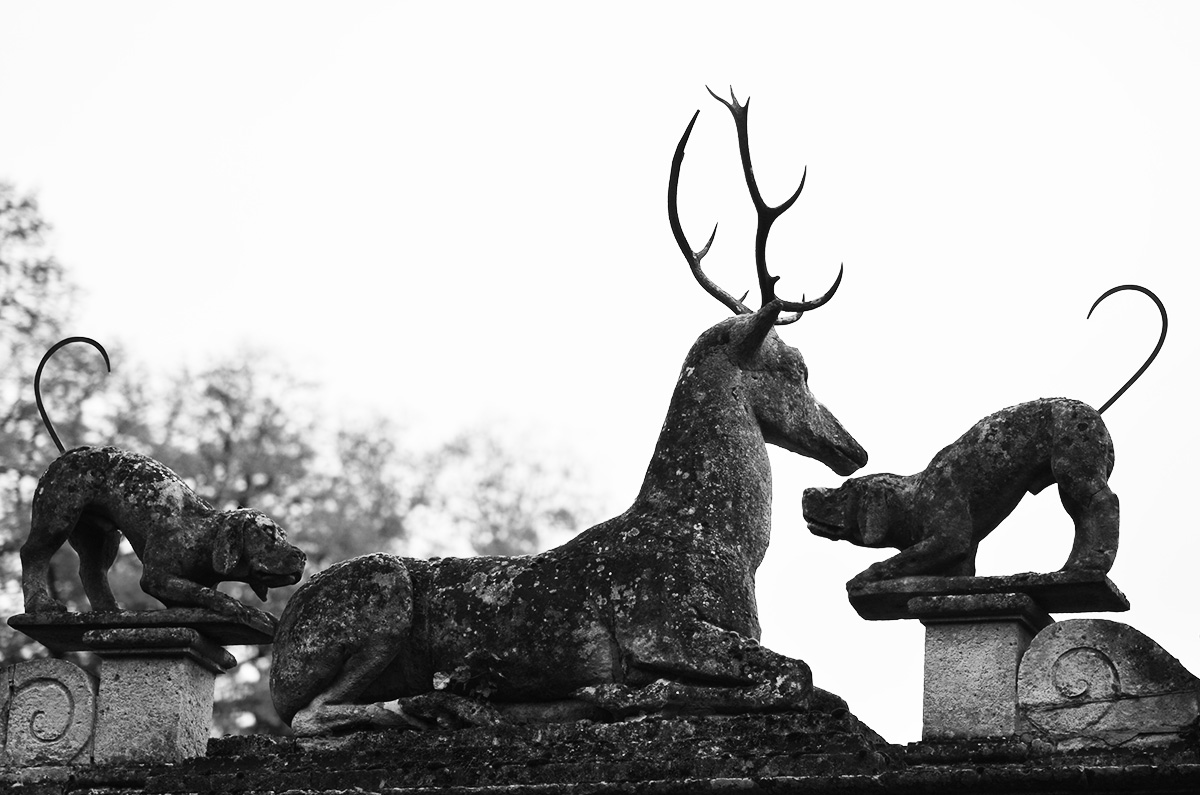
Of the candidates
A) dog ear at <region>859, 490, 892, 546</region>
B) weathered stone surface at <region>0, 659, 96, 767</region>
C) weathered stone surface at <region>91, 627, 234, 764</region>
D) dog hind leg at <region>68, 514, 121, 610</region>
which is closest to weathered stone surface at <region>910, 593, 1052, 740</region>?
dog ear at <region>859, 490, 892, 546</region>

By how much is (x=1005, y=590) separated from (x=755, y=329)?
193 cm

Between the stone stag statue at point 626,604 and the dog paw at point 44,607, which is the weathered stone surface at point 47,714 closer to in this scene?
the dog paw at point 44,607

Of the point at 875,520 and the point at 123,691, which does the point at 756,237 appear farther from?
the point at 123,691

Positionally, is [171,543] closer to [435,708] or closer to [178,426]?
[435,708]

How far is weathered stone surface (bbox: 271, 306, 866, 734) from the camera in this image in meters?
10.2

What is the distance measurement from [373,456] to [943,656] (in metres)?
15.2

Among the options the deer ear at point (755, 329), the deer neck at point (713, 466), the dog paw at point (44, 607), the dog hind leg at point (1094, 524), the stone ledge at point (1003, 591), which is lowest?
the stone ledge at point (1003, 591)

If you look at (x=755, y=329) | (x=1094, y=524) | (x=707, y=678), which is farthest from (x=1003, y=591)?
(x=755, y=329)

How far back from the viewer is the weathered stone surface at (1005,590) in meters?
9.59

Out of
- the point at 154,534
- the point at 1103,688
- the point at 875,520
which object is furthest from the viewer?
the point at 154,534

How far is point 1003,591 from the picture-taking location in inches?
379

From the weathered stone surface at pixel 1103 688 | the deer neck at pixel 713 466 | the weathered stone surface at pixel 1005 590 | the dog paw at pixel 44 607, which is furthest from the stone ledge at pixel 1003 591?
the dog paw at pixel 44 607

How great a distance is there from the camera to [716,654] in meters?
10.1

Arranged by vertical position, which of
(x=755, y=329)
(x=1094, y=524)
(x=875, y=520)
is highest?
(x=755, y=329)
